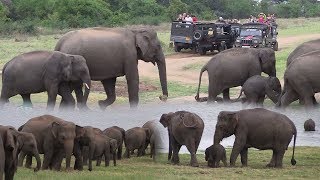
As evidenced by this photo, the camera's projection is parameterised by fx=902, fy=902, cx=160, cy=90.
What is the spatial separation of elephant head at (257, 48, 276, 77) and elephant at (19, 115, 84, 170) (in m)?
10.2

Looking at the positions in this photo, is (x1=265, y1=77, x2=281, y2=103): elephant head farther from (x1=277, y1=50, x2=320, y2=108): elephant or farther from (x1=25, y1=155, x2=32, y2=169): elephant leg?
(x1=25, y1=155, x2=32, y2=169): elephant leg

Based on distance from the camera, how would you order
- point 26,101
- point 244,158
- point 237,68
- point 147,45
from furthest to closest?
point 237,68 → point 147,45 → point 26,101 → point 244,158

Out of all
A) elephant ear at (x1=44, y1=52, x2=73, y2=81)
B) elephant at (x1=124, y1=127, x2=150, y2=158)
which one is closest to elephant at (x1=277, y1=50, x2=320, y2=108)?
elephant ear at (x1=44, y1=52, x2=73, y2=81)

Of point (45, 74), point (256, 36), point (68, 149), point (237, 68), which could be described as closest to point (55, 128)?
point (68, 149)

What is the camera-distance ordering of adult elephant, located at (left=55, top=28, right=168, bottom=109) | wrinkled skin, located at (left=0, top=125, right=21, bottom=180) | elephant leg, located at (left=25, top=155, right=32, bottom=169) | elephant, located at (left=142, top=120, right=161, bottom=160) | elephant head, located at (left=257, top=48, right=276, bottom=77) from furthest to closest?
elephant head, located at (left=257, top=48, right=276, bottom=77) < adult elephant, located at (left=55, top=28, right=168, bottom=109) < elephant, located at (left=142, top=120, right=161, bottom=160) < elephant leg, located at (left=25, top=155, right=32, bottom=169) < wrinkled skin, located at (left=0, top=125, right=21, bottom=180)

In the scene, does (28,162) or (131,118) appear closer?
(28,162)

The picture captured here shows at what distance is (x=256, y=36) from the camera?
135ft

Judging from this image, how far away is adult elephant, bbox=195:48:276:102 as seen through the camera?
74.1 feet

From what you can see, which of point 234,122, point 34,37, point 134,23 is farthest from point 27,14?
point 234,122

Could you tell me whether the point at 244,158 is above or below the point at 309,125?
above

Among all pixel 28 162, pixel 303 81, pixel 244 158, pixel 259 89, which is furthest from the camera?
pixel 259 89

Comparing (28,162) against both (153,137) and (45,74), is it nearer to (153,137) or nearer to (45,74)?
(153,137)

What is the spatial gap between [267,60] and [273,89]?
41.8 inches

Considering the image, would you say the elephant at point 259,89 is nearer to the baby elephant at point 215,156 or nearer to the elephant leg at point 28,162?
the baby elephant at point 215,156
